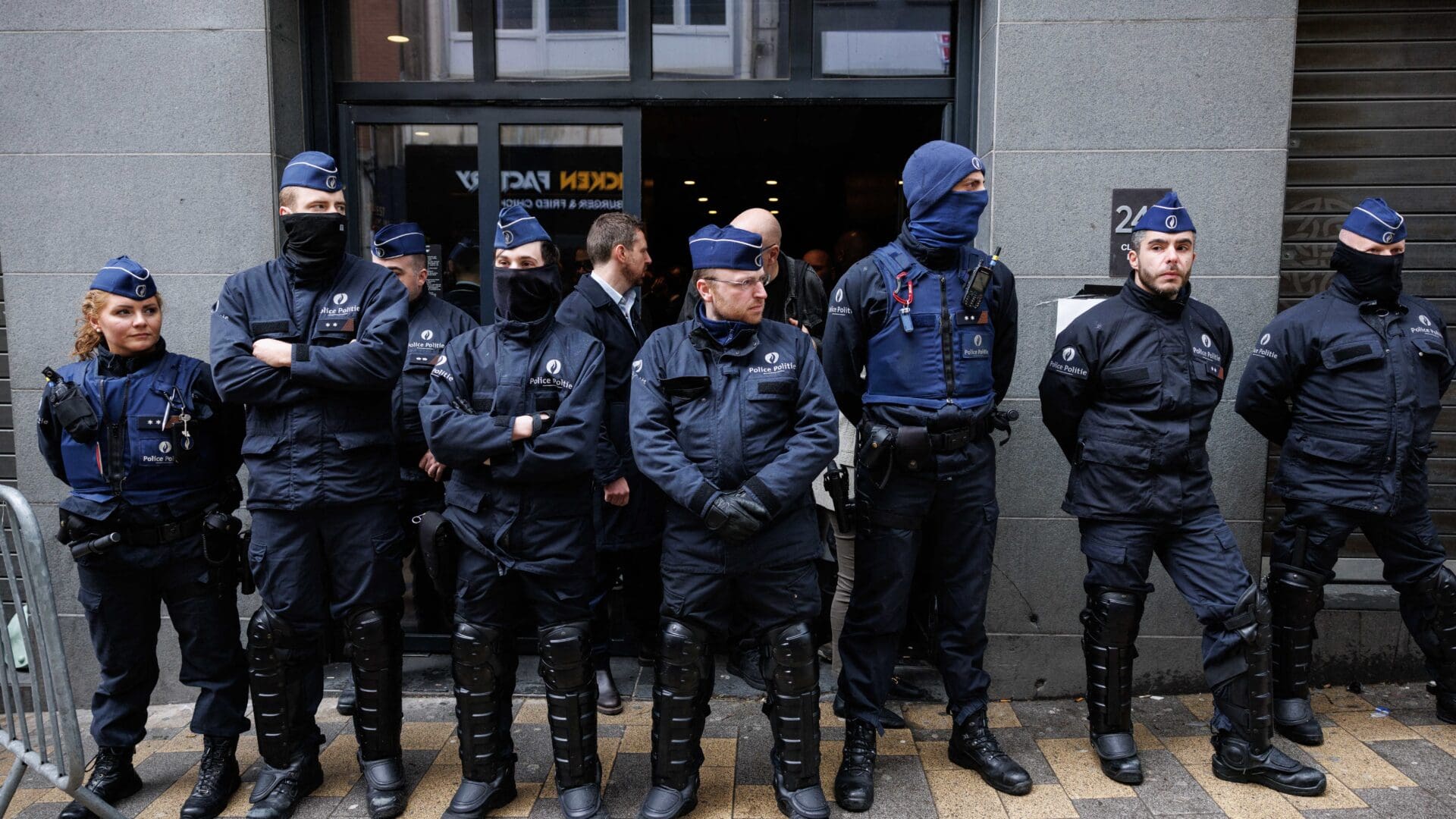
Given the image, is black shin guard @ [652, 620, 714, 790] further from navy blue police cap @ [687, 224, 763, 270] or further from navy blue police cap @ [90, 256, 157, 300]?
navy blue police cap @ [90, 256, 157, 300]

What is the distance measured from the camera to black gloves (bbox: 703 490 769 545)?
11.1ft

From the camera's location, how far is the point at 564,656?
3.62 meters

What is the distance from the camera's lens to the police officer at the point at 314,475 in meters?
3.70

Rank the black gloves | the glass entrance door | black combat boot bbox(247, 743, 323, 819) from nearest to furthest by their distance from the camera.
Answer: the black gloves → black combat boot bbox(247, 743, 323, 819) → the glass entrance door

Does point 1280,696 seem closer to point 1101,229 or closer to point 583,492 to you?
point 1101,229

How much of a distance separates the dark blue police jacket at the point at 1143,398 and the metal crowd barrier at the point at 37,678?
3635 millimetres

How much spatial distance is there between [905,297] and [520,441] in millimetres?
1540

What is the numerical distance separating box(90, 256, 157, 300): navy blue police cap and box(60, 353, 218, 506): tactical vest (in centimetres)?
28

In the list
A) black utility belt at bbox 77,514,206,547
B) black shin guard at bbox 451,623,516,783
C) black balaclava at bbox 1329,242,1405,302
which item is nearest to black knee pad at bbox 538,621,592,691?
black shin guard at bbox 451,623,516,783

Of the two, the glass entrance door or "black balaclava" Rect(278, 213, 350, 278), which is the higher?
the glass entrance door

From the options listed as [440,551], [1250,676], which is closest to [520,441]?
[440,551]

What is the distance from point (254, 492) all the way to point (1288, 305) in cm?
488

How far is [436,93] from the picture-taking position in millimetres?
5199

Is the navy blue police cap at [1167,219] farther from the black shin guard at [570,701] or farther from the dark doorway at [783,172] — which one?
the dark doorway at [783,172]
